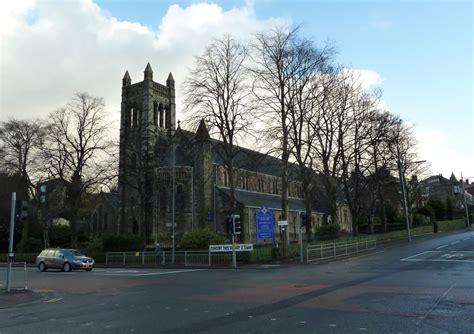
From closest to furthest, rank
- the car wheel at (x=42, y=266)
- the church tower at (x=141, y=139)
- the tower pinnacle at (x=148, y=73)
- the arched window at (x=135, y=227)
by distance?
the car wheel at (x=42, y=266) → the church tower at (x=141, y=139) → the arched window at (x=135, y=227) → the tower pinnacle at (x=148, y=73)

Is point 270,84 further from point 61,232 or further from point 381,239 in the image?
point 61,232

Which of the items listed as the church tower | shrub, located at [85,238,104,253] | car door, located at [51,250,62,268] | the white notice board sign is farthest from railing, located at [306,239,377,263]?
the church tower

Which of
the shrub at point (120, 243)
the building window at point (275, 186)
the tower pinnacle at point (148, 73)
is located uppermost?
the tower pinnacle at point (148, 73)

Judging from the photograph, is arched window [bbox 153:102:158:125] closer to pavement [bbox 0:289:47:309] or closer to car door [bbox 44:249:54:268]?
car door [bbox 44:249:54:268]

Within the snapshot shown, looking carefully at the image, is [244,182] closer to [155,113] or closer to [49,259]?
[155,113]

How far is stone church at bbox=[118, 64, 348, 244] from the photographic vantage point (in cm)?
5181

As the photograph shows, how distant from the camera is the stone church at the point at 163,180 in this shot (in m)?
51.8

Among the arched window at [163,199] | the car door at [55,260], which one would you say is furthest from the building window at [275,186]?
the car door at [55,260]

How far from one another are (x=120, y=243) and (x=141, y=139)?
13.8m

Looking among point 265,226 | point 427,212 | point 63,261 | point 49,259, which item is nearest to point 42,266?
point 49,259

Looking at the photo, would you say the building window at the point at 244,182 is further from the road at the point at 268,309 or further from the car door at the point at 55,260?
the road at the point at 268,309

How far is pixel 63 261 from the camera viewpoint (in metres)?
30.3

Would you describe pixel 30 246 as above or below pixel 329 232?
below

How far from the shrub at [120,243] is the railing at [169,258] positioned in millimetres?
1335
